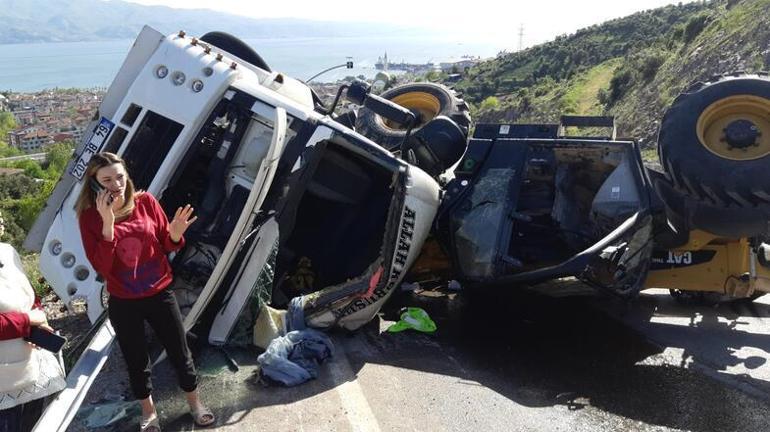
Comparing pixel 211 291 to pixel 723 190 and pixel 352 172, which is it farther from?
pixel 723 190

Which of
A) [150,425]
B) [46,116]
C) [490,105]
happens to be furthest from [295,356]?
[46,116]

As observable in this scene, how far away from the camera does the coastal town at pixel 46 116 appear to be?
3780 inches

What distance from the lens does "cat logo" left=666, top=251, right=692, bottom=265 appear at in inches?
185

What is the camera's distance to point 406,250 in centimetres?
458

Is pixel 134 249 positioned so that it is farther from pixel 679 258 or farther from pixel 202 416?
pixel 679 258

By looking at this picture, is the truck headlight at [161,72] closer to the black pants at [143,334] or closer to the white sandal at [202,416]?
the black pants at [143,334]

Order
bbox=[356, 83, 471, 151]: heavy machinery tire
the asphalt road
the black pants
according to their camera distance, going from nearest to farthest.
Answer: the black pants → the asphalt road → bbox=[356, 83, 471, 151]: heavy machinery tire

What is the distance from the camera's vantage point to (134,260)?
292 centimetres

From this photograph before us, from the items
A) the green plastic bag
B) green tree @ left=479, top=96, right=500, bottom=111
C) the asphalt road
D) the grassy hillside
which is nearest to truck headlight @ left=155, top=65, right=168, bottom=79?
the asphalt road

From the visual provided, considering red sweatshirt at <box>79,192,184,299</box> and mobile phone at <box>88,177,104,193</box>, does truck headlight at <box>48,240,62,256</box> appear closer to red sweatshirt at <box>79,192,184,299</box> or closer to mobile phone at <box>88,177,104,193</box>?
red sweatshirt at <box>79,192,184,299</box>

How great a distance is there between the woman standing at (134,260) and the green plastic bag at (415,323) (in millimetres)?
1832

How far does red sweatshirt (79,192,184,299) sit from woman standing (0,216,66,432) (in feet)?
1.02

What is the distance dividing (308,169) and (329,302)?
941 millimetres

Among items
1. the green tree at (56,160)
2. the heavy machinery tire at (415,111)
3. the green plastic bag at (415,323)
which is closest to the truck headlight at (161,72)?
the heavy machinery tire at (415,111)
